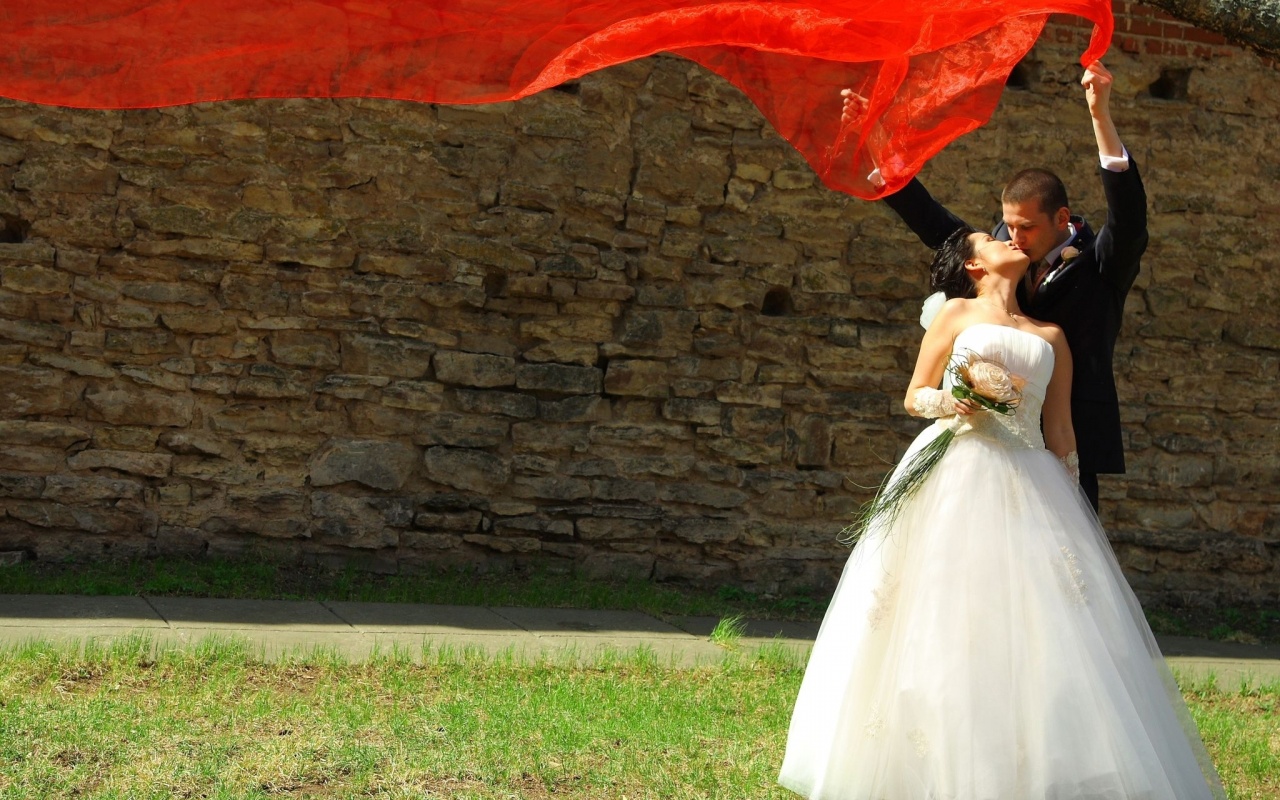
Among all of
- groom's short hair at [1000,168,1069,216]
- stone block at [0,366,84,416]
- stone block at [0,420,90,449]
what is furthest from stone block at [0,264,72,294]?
groom's short hair at [1000,168,1069,216]

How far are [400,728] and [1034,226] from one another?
8.00 feet

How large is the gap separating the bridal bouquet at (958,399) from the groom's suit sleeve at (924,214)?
1.67ft

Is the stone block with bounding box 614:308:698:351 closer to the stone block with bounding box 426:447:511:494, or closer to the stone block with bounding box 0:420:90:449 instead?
the stone block with bounding box 426:447:511:494

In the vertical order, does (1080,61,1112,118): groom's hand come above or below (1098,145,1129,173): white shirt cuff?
above

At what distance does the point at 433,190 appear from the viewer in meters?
6.15

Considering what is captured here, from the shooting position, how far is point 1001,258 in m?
3.49

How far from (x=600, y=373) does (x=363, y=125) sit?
1748mm

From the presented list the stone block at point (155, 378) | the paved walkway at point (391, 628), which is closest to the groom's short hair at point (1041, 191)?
the paved walkway at point (391, 628)

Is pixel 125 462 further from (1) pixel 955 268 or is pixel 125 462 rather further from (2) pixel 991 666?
(2) pixel 991 666

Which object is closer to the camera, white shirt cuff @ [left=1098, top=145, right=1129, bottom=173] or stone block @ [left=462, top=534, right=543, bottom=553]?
white shirt cuff @ [left=1098, top=145, right=1129, bottom=173]

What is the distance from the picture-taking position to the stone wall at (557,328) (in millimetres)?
5766

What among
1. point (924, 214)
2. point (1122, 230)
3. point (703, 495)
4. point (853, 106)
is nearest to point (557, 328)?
point (703, 495)

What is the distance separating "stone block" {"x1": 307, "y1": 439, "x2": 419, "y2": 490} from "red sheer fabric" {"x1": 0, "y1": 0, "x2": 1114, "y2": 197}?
331 centimetres

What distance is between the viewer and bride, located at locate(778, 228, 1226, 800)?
302 cm
